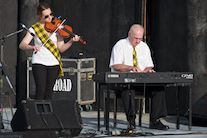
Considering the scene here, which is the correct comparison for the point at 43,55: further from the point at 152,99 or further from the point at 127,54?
the point at 152,99

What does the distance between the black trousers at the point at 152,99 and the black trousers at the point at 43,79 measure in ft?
2.61

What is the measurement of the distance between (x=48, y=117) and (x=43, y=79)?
0.51 metres

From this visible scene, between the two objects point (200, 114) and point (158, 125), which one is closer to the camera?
point (158, 125)

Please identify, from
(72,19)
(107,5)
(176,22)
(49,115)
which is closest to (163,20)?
(176,22)

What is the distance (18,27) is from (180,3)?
2.87 meters

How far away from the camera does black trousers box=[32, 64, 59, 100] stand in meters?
3.59

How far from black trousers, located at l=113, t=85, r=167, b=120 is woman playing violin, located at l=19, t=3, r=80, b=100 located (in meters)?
0.81

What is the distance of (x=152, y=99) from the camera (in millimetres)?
4137

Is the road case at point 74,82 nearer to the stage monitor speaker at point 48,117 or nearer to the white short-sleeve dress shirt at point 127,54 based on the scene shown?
the white short-sleeve dress shirt at point 127,54

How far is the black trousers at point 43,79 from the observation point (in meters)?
3.59

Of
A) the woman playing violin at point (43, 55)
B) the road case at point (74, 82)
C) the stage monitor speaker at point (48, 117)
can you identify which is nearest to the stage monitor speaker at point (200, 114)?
the stage monitor speaker at point (48, 117)

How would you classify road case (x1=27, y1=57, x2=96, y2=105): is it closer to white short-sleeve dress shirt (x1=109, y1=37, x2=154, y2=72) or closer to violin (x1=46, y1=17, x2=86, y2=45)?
white short-sleeve dress shirt (x1=109, y1=37, x2=154, y2=72)

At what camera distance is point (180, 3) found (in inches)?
214

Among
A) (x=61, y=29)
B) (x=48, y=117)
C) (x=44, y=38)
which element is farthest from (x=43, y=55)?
(x=48, y=117)
